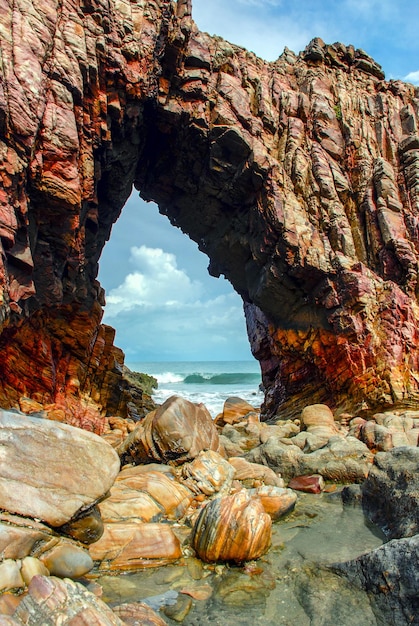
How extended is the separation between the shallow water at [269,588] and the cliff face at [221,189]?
948 centimetres

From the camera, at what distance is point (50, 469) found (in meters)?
4.64

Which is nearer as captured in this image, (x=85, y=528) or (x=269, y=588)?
(x=269, y=588)

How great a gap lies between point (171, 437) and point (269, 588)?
439 cm

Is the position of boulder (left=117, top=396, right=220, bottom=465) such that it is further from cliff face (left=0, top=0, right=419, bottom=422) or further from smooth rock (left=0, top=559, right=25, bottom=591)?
cliff face (left=0, top=0, right=419, bottom=422)

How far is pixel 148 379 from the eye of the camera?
5069cm

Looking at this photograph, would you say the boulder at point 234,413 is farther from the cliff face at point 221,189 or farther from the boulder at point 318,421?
the boulder at point 318,421

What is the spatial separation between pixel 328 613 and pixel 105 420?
18.2 metres

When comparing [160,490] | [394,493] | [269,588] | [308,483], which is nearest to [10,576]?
[269,588]

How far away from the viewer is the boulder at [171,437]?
8.41 m

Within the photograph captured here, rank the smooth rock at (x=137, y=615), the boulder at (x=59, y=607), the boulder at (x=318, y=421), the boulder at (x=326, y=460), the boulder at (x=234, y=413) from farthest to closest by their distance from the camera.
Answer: the boulder at (x=234, y=413) < the boulder at (x=318, y=421) < the boulder at (x=326, y=460) < the smooth rock at (x=137, y=615) < the boulder at (x=59, y=607)

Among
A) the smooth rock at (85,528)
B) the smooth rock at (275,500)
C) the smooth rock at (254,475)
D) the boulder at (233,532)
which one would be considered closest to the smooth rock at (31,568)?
the smooth rock at (85,528)

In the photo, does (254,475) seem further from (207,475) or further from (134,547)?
(134,547)

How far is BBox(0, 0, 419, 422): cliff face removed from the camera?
12988mm

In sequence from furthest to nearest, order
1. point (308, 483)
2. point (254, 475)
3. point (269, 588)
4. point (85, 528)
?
point (254, 475) → point (308, 483) → point (85, 528) → point (269, 588)
